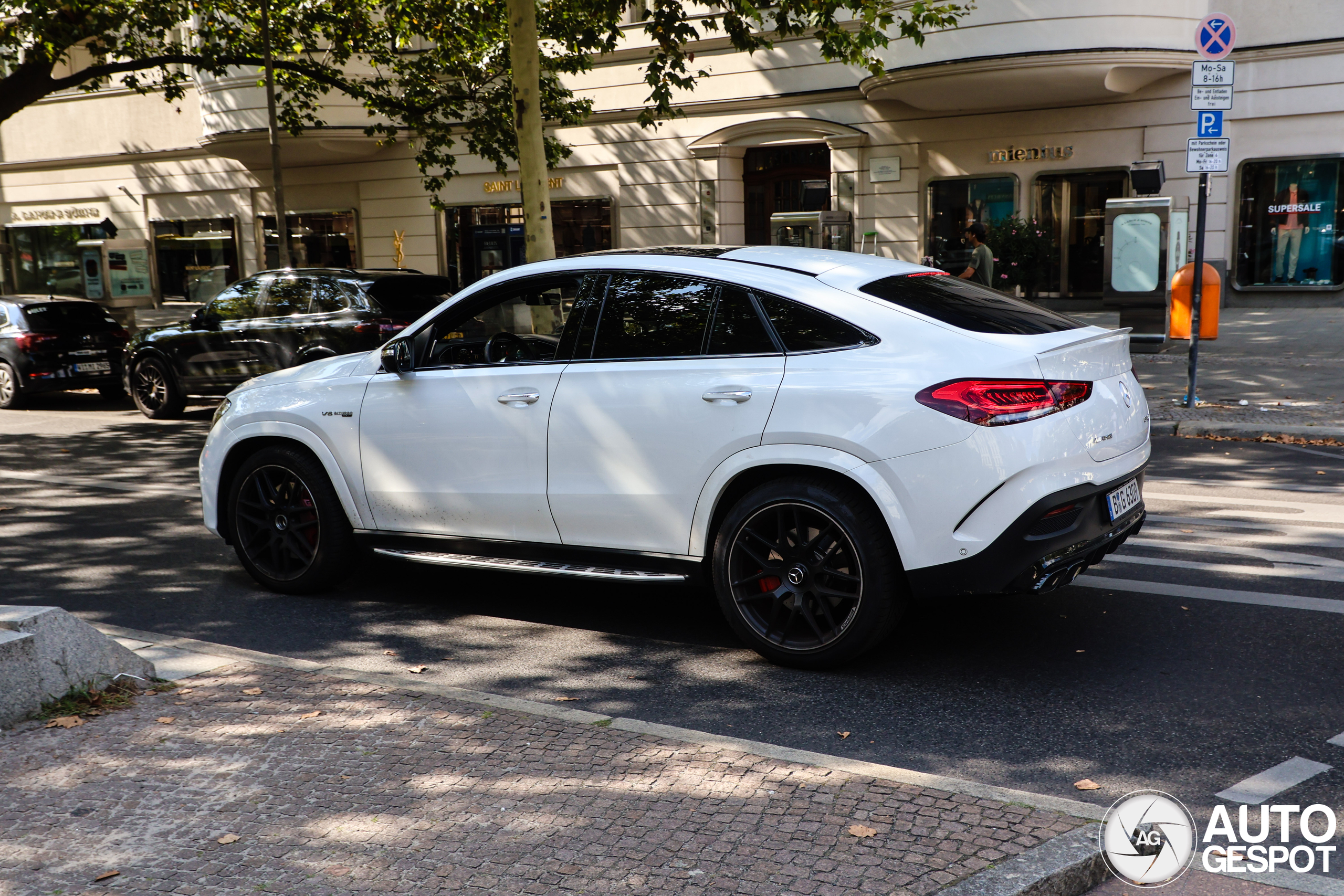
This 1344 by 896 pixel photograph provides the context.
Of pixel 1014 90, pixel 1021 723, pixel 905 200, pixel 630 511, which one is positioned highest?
pixel 1014 90

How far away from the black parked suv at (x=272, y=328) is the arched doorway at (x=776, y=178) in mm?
10407

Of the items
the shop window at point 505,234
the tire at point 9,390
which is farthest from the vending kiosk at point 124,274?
the tire at point 9,390

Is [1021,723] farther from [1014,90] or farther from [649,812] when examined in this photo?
[1014,90]

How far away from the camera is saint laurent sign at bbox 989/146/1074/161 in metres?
19.1

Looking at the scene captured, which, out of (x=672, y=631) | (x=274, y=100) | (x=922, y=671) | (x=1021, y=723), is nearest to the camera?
(x=1021, y=723)

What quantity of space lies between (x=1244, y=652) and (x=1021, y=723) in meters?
1.26

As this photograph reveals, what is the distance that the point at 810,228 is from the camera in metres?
19.4

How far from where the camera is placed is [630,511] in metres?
4.98

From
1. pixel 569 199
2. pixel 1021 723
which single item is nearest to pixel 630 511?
pixel 1021 723

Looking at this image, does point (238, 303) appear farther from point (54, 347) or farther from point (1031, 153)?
point (1031, 153)

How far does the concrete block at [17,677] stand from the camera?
13.4 feet

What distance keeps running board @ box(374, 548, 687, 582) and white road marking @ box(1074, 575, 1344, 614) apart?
2.28 meters

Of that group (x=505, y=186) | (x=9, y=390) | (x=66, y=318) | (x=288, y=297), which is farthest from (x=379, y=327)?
(x=505, y=186)

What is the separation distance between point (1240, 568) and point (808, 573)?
2.73 m
